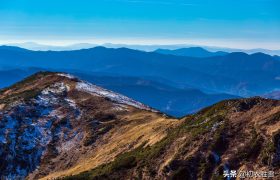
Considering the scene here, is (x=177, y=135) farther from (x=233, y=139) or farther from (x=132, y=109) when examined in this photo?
(x=132, y=109)

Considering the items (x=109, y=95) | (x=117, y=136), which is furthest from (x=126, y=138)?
(x=109, y=95)

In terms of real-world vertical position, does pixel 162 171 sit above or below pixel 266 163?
below

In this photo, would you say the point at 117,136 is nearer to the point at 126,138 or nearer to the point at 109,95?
the point at 126,138

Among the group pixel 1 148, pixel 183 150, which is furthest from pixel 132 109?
pixel 183 150

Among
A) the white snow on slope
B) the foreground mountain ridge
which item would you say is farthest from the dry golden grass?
the white snow on slope

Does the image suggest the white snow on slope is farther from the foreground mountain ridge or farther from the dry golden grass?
the dry golden grass

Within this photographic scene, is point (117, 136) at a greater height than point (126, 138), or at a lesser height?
lesser

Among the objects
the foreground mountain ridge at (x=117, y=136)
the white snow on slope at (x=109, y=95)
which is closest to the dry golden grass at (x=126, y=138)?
the foreground mountain ridge at (x=117, y=136)

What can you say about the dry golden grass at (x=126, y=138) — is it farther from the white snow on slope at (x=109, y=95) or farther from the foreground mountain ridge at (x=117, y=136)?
the white snow on slope at (x=109, y=95)
